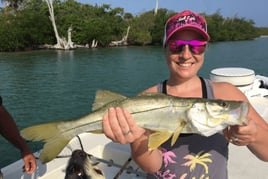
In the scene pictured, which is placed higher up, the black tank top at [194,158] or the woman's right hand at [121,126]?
the woman's right hand at [121,126]

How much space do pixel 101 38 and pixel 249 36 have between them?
44.6 metres

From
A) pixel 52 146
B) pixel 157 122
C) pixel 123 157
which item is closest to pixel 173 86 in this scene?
pixel 157 122

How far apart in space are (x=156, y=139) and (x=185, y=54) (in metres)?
0.52

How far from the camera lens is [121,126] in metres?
1.53

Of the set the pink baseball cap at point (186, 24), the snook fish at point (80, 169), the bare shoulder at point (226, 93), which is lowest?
the snook fish at point (80, 169)

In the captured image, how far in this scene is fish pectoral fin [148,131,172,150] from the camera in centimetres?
148

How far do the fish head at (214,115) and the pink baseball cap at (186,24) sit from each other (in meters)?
0.42

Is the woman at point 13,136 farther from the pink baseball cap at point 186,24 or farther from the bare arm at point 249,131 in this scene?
the bare arm at point 249,131

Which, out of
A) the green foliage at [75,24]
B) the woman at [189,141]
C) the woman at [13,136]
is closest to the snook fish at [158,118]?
the woman at [189,141]

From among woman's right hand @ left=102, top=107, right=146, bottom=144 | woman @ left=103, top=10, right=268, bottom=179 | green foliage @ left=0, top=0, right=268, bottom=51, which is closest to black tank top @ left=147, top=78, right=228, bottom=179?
woman @ left=103, top=10, right=268, bottom=179

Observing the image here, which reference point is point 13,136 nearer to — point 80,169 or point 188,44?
point 80,169

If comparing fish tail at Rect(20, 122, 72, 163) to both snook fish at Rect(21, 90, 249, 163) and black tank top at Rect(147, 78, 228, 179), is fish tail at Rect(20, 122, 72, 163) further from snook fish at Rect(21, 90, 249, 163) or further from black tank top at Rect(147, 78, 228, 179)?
black tank top at Rect(147, 78, 228, 179)

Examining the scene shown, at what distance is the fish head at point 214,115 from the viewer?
1428mm

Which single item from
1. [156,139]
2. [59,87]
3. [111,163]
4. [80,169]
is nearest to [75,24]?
[59,87]
